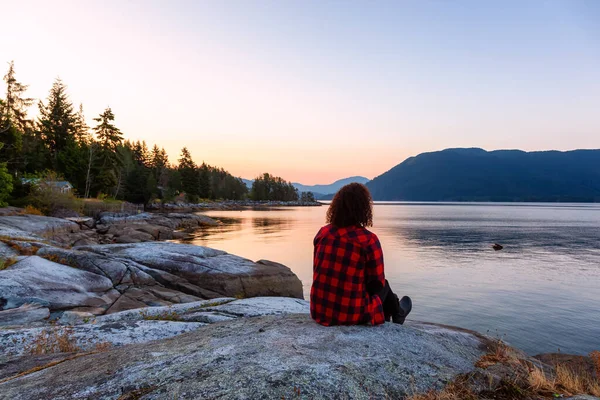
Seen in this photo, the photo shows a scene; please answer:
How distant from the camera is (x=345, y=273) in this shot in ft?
16.4

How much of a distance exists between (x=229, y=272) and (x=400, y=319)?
35.3 feet

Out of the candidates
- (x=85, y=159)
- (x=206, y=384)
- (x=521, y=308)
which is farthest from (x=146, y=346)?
(x=85, y=159)

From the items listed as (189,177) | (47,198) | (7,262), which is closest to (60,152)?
Result: (47,198)

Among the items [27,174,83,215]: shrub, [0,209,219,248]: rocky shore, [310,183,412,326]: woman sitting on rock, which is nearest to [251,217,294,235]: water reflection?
[0,209,219,248]: rocky shore

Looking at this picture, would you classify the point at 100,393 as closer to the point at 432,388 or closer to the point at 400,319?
the point at 432,388

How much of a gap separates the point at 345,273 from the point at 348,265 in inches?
5.1

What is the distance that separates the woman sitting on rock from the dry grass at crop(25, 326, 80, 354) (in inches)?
177

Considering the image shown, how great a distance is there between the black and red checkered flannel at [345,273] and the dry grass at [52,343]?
449cm

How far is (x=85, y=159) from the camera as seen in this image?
62719 mm

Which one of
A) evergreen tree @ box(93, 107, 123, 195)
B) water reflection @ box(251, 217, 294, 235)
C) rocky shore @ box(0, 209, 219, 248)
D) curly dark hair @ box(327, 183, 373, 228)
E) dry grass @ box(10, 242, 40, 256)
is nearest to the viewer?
curly dark hair @ box(327, 183, 373, 228)

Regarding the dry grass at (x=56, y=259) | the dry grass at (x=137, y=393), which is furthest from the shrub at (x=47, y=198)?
the dry grass at (x=137, y=393)

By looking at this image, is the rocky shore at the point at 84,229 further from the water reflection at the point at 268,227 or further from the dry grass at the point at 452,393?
the dry grass at the point at 452,393

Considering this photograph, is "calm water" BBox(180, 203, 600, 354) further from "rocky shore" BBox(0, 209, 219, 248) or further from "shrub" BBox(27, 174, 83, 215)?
"shrub" BBox(27, 174, 83, 215)

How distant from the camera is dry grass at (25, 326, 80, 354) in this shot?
574cm
